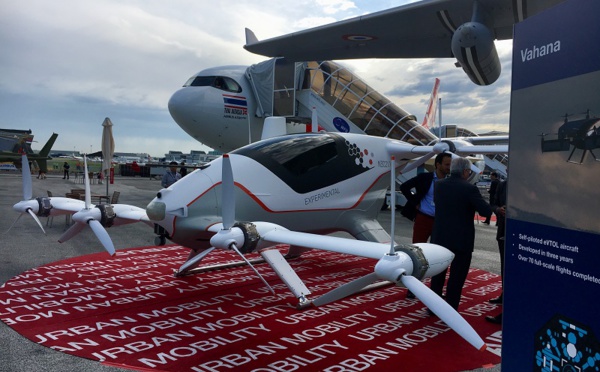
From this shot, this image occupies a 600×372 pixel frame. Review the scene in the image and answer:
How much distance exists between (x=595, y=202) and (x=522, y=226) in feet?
1.78

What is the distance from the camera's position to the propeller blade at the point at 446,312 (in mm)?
3410

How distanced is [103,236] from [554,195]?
5.75 m

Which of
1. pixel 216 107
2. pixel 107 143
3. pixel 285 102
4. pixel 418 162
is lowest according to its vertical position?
pixel 418 162

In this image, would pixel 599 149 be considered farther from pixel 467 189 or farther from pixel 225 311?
pixel 225 311

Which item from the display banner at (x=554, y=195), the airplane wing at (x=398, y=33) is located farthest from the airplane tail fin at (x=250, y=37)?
the display banner at (x=554, y=195)

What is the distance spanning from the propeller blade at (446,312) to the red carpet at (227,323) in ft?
2.76

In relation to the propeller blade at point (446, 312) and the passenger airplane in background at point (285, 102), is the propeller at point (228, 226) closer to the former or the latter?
the propeller blade at point (446, 312)

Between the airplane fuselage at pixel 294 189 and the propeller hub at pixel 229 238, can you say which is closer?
the propeller hub at pixel 229 238

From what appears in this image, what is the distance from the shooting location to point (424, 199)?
22.0 feet

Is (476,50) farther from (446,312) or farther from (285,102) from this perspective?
(285,102)

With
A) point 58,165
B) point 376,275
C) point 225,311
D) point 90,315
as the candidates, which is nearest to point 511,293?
point 376,275

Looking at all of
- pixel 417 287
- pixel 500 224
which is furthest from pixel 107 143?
pixel 417 287

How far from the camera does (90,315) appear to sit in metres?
5.45

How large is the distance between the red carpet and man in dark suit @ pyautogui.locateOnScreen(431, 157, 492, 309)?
715 mm
